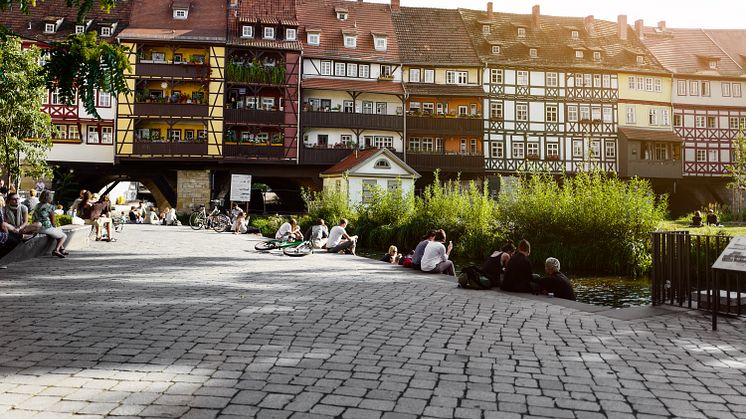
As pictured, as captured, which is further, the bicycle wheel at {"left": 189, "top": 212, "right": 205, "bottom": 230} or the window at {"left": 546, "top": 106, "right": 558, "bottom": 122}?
the window at {"left": 546, "top": 106, "right": 558, "bottom": 122}

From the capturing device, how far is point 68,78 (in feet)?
16.0

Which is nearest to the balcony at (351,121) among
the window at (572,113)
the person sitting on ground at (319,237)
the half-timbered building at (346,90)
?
the half-timbered building at (346,90)

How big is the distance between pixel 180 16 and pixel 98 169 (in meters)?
10.3

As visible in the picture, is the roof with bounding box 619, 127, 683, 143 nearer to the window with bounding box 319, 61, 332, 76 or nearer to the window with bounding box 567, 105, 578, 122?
the window with bounding box 567, 105, 578, 122

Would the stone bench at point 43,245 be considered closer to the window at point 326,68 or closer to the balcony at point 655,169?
the window at point 326,68

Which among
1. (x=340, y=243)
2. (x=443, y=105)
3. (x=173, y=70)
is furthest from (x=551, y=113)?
(x=340, y=243)

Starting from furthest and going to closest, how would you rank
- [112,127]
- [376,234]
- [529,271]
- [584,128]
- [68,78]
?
[584,128]
[112,127]
[376,234]
[529,271]
[68,78]

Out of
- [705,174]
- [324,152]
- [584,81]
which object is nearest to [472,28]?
[584,81]

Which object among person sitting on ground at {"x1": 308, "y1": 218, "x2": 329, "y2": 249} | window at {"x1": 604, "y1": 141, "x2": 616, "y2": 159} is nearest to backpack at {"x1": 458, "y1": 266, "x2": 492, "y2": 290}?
person sitting on ground at {"x1": 308, "y1": 218, "x2": 329, "y2": 249}

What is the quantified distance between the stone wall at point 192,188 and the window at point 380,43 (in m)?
13.2

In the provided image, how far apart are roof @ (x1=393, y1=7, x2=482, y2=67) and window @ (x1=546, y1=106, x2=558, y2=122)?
18.7 ft

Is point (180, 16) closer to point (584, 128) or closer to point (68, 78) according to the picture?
point (584, 128)

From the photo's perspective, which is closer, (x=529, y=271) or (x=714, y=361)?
(x=714, y=361)

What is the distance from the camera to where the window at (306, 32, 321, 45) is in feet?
133
